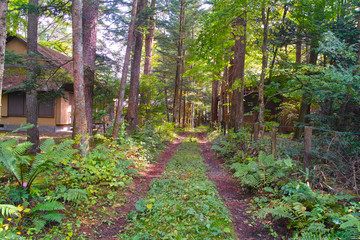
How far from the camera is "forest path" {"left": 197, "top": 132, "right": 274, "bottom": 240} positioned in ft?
13.5

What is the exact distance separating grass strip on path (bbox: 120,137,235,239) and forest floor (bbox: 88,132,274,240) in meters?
0.24

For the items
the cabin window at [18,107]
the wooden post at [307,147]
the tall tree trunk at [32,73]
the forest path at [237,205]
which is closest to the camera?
the forest path at [237,205]

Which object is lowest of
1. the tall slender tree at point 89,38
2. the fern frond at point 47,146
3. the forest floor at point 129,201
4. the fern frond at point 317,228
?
the forest floor at point 129,201

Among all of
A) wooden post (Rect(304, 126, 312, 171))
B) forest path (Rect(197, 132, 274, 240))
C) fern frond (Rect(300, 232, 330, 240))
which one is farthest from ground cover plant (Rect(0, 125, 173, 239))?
wooden post (Rect(304, 126, 312, 171))

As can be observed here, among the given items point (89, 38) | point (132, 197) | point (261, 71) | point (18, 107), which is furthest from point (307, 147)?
point (18, 107)

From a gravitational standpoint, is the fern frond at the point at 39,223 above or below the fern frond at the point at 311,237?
below

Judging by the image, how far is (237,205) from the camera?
17.6 feet

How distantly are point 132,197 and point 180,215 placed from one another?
1859 mm

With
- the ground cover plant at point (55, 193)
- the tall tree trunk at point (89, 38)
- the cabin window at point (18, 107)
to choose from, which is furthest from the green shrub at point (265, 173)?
the cabin window at point (18, 107)

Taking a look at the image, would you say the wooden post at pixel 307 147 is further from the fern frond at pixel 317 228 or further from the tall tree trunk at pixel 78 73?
the tall tree trunk at pixel 78 73

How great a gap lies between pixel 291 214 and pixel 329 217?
56 centimetres

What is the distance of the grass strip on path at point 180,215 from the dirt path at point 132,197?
24 centimetres

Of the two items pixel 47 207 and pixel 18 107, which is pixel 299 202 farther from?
pixel 18 107

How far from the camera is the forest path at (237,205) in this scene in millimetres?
4125
